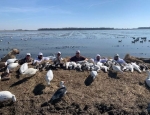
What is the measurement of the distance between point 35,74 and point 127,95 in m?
4.39

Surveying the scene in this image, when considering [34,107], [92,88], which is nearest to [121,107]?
[92,88]

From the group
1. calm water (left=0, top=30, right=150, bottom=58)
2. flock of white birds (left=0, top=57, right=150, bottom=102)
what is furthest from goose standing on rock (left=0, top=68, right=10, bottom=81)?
calm water (left=0, top=30, right=150, bottom=58)

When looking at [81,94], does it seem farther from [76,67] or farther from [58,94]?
[76,67]

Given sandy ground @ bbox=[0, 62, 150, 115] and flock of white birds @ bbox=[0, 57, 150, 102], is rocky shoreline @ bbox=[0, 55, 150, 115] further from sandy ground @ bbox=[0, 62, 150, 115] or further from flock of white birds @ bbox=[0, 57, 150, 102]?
flock of white birds @ bbox=[0, 57, 150, 102]

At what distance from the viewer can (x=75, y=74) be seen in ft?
39.0

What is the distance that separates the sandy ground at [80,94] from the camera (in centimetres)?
933

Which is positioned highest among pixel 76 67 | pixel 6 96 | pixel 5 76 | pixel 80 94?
pixel 76 67

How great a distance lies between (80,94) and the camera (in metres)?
10.1

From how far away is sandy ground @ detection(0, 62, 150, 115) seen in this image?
9.33 metres

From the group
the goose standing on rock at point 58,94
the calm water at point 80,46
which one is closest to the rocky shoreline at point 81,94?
the goose standing on rock at point 58,94

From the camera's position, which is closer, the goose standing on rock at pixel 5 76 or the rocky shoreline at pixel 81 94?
the rocky shoreline at pixel 81 94

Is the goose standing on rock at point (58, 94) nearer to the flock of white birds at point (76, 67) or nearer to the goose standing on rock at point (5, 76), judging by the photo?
the flock of white birds at point (76, 67)

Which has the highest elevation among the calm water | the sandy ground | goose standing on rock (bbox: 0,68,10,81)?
goose standing on rock (bbox: 0,68,10,81)

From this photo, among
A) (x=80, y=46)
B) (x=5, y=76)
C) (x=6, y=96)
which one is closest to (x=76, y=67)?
(x=5, y=76)
